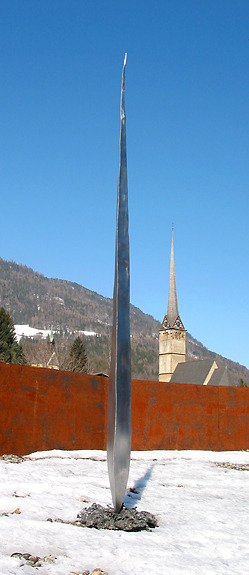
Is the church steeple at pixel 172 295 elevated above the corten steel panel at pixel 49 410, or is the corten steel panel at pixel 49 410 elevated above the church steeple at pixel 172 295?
the church steeple at pixel 172 295

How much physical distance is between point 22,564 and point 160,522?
2472mm

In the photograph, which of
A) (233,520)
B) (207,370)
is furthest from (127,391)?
(207,370)

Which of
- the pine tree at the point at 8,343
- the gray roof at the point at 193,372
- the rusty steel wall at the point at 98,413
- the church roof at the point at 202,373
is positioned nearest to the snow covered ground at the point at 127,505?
the rusty steel wall at the point at 98,413

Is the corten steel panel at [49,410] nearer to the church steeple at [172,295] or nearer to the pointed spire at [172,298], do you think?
the pointed spire at [172,298]

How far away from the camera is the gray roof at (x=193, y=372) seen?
6259cm

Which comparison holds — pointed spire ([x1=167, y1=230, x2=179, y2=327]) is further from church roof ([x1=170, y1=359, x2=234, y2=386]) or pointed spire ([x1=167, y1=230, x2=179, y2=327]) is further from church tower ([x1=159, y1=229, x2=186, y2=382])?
church roof ([x1=170, y1=359, x2=234, y2=386])

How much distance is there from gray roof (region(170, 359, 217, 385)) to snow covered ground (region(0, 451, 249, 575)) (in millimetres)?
52221

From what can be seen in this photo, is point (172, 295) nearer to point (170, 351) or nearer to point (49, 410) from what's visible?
point (170, 351)

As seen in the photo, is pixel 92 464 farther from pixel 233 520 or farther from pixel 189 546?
pixel 189 546

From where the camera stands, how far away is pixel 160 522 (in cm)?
653

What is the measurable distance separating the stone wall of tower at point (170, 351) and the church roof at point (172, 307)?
73 cm

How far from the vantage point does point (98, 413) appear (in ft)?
41.8

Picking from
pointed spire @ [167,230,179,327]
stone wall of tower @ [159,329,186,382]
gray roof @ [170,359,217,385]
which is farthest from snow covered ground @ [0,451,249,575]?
pointed spire @ [167,230,179,327]

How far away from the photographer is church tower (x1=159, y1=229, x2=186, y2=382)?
68.2 meters
